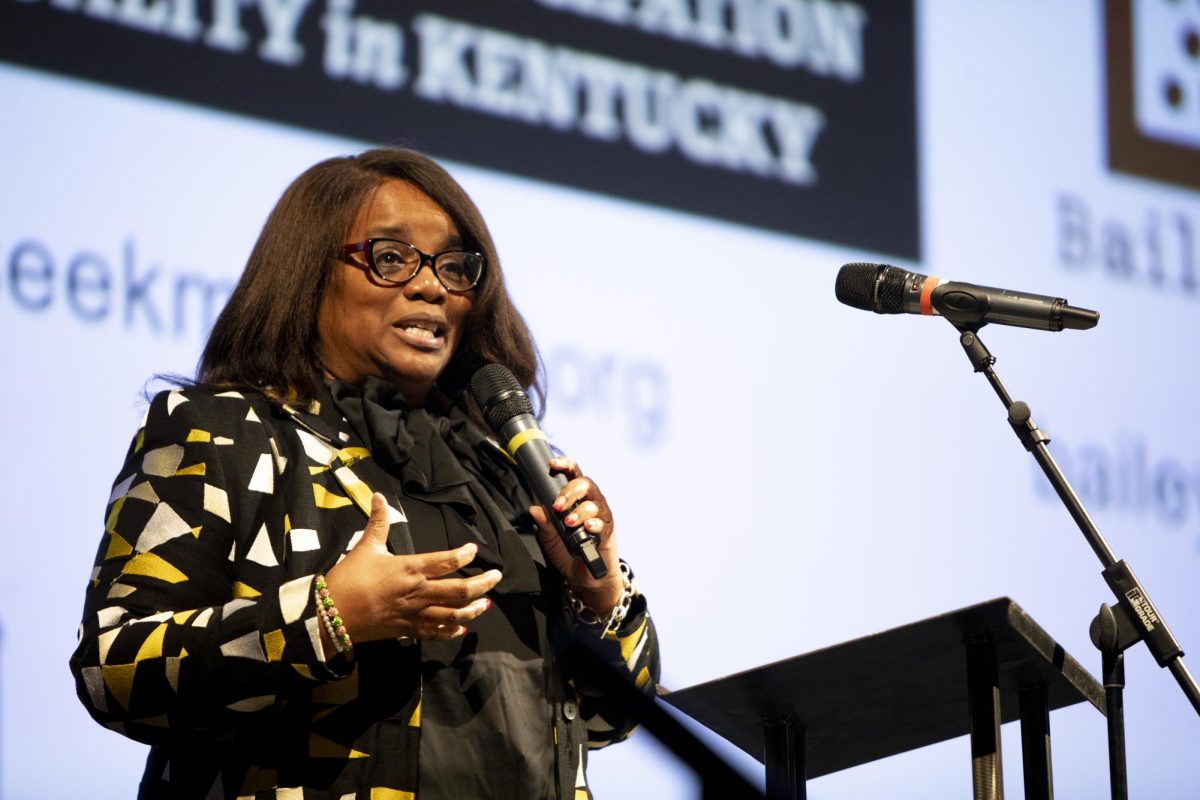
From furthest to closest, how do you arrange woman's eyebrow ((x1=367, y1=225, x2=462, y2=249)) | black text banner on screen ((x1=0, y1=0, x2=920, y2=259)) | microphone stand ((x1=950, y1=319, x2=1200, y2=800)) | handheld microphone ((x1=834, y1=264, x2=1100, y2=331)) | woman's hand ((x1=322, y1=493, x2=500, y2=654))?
1. black text banner on screen ((x1=0, y1=0, x2=920, y2=259))
2. woman's eyebrow ((x1=367, y1=225, x2=462, y2=249))
3. handheld microphone ((x1=834, y1=264, x2=1100, y2=331))
4. microphone stand ((x1=950, y1=319, x2=1200, y2=800))
5. woman's hand ((x1=322, y1=493, x2=500, y2=654))

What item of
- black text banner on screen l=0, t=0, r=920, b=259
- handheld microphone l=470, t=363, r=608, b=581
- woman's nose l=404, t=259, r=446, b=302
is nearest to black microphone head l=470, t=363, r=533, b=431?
handheld microphone l=470, t=363, r=608, b=581

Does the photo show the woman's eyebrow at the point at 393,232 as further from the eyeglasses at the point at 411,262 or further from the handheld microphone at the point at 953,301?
the handheld microphone at the point at 953,301

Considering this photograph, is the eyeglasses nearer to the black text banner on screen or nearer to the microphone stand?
the microphone stand

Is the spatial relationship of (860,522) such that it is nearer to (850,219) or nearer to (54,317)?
(850,219)

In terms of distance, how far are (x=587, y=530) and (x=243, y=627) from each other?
0.41 metres

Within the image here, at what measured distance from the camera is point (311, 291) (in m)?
2.06

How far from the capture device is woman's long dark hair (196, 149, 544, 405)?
79.1 inches

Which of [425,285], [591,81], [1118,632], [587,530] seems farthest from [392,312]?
[591,81]

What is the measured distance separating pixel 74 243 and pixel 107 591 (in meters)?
1.25

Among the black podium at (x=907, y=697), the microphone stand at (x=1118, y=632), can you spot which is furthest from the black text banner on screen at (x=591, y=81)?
the microphone stand at (x=1118, y=632)

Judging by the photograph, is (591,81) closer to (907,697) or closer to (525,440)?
(525,440)

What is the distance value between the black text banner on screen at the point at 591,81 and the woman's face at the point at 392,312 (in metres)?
0.93

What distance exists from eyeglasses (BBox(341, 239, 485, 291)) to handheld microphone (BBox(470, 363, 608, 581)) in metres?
0.14

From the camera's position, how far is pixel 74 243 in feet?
9.07
